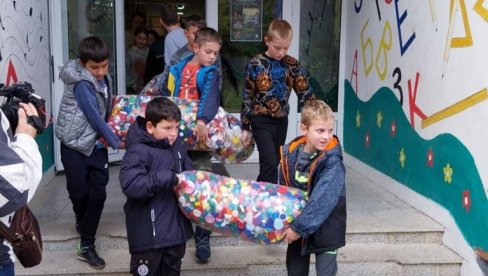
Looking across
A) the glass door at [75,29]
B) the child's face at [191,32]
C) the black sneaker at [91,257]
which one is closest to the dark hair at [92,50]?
the child's face at [191,32]

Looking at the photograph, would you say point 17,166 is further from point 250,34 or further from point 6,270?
point 250,34

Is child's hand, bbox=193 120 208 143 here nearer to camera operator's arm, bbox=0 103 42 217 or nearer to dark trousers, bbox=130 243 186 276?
dark trousers, bbox=130 243 186 276

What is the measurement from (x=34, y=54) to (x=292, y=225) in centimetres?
347

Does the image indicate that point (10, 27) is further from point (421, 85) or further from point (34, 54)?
point (421, 85)

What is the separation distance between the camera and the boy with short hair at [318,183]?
2.77 m

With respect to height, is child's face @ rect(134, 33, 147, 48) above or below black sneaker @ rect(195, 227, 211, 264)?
above

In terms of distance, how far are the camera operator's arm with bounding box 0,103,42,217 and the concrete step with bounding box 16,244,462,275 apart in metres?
1.95

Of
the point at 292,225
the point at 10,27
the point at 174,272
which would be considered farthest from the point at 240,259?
the point at 10,27

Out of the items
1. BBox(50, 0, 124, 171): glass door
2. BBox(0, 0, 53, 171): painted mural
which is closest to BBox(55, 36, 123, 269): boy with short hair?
BBox(0, 0, 53, 171): painted mural

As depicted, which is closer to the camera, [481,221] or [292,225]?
[292,225]

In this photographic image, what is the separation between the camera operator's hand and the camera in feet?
6.61

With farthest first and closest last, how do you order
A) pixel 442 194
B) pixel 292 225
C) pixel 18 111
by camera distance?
pixel 442 194, pixel 292 225, pixel 18 111

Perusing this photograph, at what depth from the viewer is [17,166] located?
1.86 metres

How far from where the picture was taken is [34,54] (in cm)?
513
